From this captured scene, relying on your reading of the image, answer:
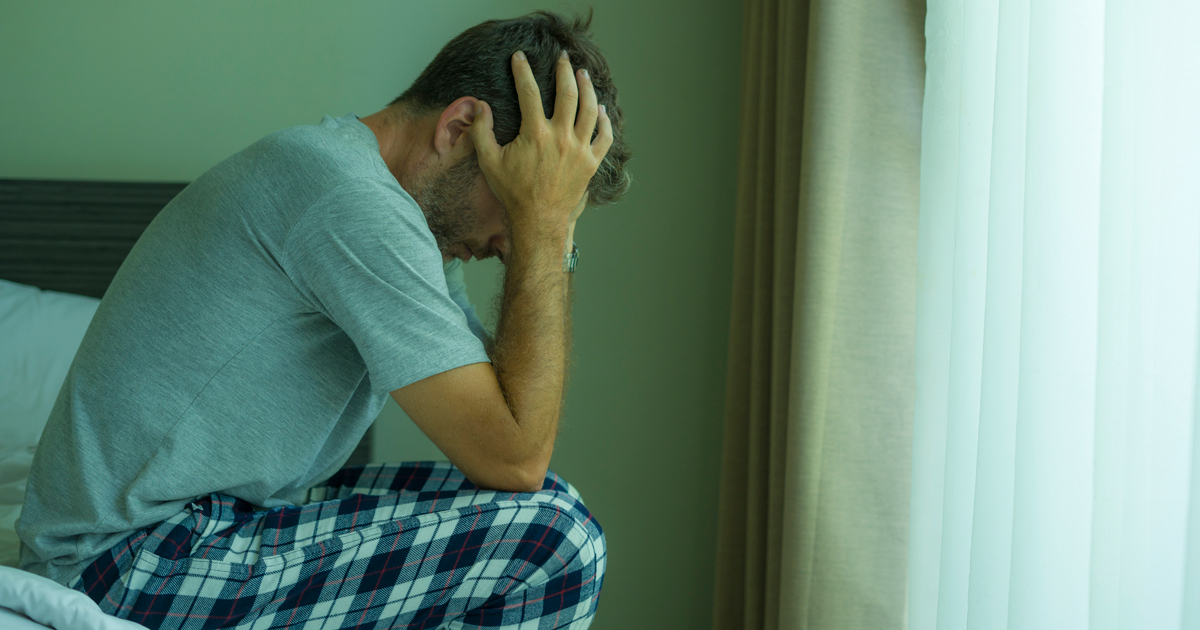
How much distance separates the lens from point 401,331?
768 mm

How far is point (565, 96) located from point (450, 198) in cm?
19

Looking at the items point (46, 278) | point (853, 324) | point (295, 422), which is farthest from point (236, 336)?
point (46, 278)

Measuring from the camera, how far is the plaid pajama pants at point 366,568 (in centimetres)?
80

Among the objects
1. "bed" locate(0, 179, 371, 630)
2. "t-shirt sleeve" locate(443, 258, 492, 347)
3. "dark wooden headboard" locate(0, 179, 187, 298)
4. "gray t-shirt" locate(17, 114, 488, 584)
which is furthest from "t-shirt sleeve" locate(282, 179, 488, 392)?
"dark wooden headboard" locate(0, 179, 187, 298)

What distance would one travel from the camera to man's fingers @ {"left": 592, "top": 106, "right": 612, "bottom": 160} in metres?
1.01

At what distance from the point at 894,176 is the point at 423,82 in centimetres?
69

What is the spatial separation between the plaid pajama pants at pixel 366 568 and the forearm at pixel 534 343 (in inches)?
3.4

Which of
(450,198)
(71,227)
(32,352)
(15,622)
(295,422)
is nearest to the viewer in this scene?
(15,622)

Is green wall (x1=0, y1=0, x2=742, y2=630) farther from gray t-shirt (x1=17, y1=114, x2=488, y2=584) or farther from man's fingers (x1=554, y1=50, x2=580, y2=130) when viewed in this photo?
gray t-shirt (x1=17, y1=114, x2=488, y2=584)

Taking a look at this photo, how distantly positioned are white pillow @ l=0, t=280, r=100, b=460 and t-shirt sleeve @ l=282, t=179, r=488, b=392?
1.08 m

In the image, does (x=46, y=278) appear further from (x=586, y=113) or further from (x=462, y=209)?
(x=586, y=113)

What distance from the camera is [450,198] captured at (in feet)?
3.22

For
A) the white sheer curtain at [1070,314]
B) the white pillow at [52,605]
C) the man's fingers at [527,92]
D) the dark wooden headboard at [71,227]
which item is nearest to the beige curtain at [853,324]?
the white sheer curtain at [1070,314]

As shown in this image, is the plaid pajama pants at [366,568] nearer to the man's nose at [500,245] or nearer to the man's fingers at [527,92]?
the man's nose at [500,245]
